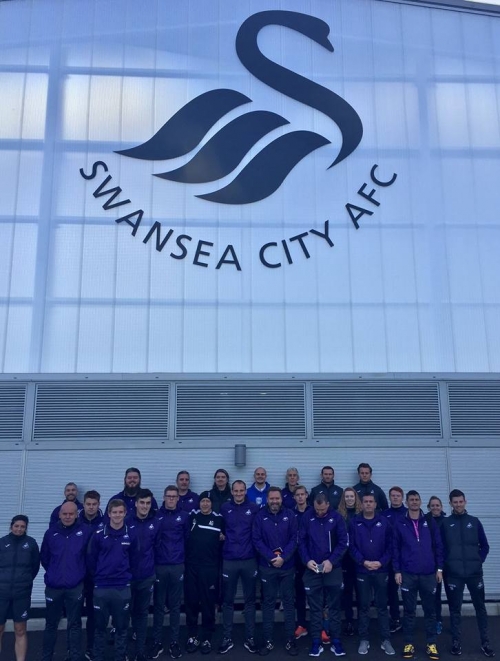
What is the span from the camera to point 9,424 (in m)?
7.56

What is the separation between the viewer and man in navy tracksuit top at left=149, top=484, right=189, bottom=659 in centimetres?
595

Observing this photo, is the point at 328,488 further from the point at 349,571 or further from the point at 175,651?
the point at 175,651

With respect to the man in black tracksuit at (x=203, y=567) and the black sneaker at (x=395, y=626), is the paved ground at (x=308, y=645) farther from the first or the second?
the man in black tracksuit at (x=203, y=567)

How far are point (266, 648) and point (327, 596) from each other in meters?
0.80

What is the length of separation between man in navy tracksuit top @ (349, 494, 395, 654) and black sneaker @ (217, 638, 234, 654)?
1344 millimetres

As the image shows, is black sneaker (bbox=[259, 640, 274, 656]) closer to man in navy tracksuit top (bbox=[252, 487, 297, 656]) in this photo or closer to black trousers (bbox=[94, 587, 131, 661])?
man in navy tracksuit top (bbox=[252, 487, 297, 656])

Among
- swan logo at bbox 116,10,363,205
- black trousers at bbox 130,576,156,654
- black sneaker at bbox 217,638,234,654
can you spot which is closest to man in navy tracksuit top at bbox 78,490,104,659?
black trousers at bbox 130,576,156,654

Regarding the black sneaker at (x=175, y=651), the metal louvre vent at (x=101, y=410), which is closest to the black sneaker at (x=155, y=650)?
the black sneaker at (x=175, y=651)

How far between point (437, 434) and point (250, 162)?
4.65 m

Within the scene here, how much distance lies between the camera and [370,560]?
604 centimetres

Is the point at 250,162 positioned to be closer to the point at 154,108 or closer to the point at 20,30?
the point at 154,108

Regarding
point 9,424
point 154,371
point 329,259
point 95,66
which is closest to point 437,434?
point 329,259

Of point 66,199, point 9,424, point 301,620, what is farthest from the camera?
point 66,199

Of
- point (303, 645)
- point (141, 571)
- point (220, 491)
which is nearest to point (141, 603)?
point (141, 571)
